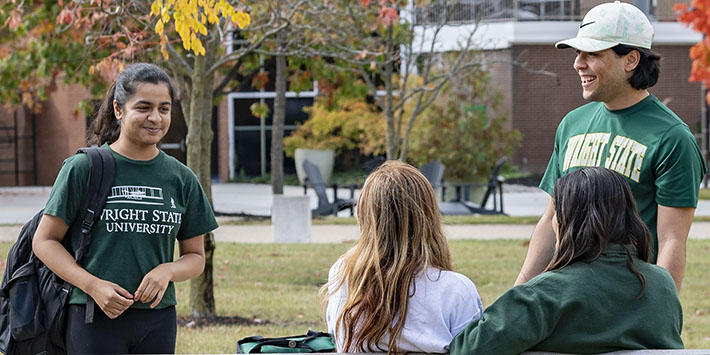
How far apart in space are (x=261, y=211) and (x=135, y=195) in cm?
1415

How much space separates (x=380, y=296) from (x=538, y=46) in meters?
21.7

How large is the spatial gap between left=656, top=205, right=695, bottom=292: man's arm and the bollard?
858cm

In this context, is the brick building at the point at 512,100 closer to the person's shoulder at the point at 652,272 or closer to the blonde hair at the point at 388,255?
the blonde hair at the point at 388,255

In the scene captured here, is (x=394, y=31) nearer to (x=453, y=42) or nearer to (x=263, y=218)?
(x=263, y=218)

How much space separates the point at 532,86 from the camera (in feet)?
78.4

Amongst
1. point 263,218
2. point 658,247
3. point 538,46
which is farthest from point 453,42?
point 658,247

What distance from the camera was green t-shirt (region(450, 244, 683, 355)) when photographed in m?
2.46

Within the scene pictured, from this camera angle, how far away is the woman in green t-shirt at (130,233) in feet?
9.66

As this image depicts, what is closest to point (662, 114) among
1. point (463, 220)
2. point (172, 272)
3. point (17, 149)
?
point (172, 272)

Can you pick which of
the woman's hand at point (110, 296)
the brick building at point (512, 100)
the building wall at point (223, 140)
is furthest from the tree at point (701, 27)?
the building wall at point (223, 140)

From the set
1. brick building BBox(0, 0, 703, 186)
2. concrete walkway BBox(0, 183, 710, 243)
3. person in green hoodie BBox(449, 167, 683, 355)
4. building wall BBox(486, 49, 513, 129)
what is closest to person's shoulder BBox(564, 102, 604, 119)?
person in green hoodie BBox(449, 167, 683, 355)

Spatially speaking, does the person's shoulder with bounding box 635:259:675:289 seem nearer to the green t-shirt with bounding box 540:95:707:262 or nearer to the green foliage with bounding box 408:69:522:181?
the green t-shirt with bounding box 540:95:707:262

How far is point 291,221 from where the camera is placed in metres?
11.6

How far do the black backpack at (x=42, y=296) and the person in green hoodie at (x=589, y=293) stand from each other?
1.30m
